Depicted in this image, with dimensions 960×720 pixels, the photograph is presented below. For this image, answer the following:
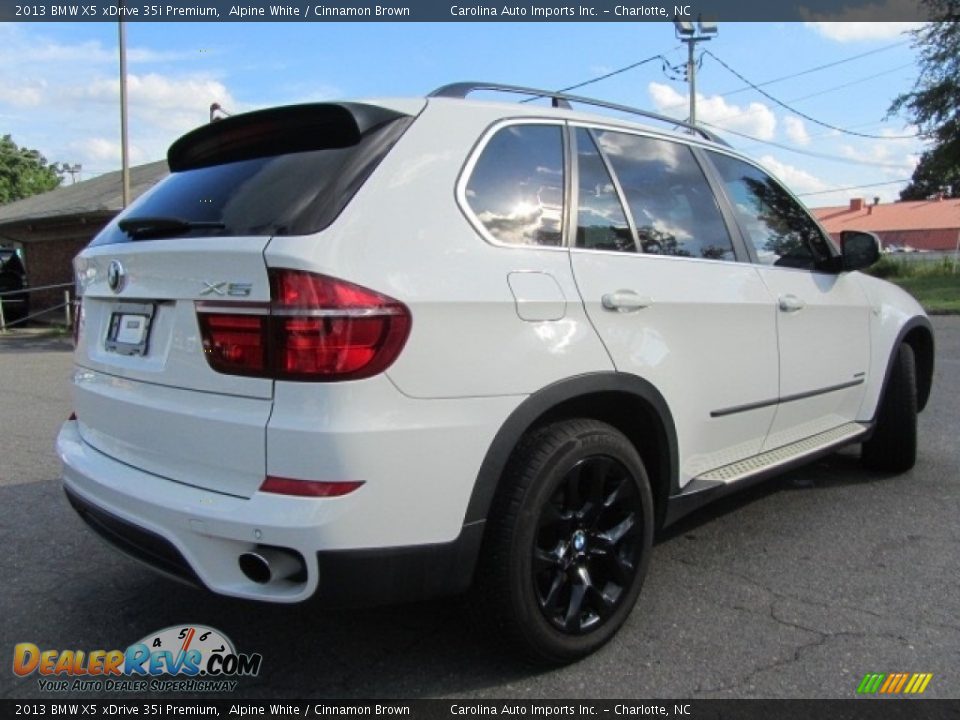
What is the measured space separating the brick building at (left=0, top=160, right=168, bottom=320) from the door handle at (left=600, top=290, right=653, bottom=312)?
15895 mm

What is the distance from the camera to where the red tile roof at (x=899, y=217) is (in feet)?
222

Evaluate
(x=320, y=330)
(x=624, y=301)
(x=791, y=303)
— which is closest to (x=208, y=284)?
(x=320, y=330)

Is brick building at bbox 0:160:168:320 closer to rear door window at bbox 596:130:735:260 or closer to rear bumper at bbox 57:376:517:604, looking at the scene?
rear door window at bbox 596:130:735:260

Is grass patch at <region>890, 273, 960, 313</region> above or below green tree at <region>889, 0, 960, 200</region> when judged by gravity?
below

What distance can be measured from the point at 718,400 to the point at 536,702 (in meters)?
1.38

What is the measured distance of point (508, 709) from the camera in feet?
7.84

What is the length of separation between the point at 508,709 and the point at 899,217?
80.0 meters

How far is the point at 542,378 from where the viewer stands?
2.39 m

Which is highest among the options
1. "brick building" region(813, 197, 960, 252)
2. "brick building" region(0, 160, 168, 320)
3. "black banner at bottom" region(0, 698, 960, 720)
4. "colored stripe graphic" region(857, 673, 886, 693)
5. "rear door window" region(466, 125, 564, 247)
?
"brick building" region(813, 197, 960, 252)

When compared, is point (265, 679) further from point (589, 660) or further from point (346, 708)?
point (589, 660)

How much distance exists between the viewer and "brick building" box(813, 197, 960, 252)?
65625mm

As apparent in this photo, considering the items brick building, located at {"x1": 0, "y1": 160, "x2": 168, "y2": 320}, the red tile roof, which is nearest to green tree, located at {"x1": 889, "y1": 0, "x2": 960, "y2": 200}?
brick building, located at {"x1": 0, "y1": 160, "x2": 168, "y2": 320}

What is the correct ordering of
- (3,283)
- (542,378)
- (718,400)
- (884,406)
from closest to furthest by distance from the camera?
1. (542,378)
2. (718,400)
3. (884,406)
4. (3,283)

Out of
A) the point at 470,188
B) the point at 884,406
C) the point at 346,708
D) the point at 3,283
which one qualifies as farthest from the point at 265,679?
the point at 3,283
